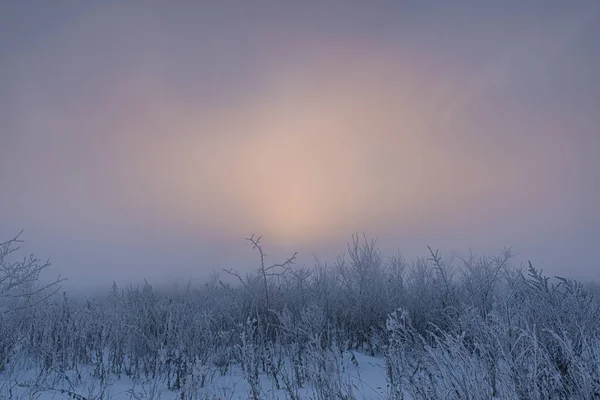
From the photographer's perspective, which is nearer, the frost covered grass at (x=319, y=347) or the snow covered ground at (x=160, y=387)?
the frost covered grass at (x=319, y=347)

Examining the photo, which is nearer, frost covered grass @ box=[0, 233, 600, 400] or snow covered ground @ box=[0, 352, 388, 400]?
frost covered grass @ box=[0, 233, 600, 400]

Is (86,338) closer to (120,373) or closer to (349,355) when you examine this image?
(120,373)

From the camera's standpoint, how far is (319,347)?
4328 mm

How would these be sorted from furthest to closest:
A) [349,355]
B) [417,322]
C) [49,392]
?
[417,322] < [349,355] < [49,392]

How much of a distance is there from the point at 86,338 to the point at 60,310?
3219mm

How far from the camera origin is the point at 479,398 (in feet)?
10.4

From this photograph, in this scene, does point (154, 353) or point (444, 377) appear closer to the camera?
point (444, 377)

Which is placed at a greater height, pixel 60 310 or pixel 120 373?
pixel 60 310

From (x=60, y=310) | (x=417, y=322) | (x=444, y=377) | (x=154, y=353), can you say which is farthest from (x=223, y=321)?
(x=444, y=377)

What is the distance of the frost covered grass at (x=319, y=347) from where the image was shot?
385cm

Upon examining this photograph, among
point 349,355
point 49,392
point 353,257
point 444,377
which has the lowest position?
point 349,355

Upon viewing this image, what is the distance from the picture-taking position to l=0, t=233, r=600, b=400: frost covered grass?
12.6ft

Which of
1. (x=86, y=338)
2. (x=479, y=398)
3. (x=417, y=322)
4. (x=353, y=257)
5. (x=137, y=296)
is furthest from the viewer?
(x=353, y=257)

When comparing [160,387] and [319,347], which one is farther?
[160,387]
